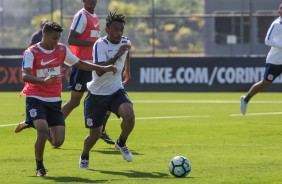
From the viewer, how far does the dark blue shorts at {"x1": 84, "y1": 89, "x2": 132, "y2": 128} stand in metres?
13.1

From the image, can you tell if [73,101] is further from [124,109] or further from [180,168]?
[180,168]

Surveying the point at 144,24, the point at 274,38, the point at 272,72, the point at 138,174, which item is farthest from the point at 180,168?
the point at 144,24

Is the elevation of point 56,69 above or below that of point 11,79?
above

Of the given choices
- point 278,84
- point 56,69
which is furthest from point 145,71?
point 56,69

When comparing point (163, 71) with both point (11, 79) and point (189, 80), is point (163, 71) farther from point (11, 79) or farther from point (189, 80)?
point (11, 79)

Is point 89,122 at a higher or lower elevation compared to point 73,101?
higher

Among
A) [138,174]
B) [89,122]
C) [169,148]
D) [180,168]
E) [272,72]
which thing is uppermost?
[89,122]

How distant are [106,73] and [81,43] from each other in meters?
3.36

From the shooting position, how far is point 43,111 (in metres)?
12.7

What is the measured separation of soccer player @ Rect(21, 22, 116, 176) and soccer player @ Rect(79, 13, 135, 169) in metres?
0.26

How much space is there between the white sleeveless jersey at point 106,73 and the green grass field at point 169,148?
3.51ft

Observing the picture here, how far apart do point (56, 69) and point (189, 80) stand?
19470 millimetres

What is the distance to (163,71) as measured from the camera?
106 ft

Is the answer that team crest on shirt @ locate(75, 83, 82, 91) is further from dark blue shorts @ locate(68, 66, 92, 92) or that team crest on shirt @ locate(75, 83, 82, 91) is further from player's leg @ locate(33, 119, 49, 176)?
player's leg @ locate(33, 119, 49, 176)
